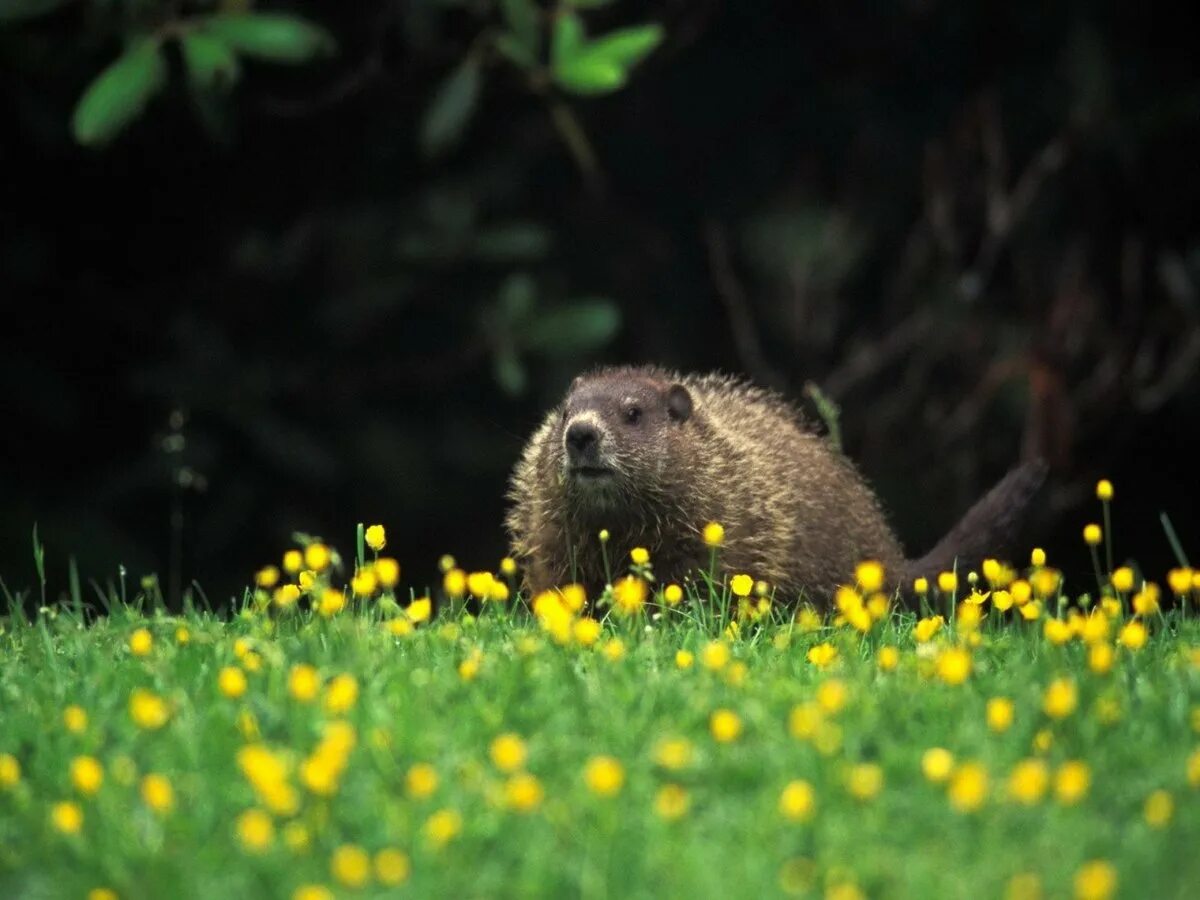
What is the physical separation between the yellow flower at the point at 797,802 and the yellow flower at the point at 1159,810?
1.94 feet

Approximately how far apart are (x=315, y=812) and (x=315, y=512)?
5405 mm

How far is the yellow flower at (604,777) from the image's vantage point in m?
3.10

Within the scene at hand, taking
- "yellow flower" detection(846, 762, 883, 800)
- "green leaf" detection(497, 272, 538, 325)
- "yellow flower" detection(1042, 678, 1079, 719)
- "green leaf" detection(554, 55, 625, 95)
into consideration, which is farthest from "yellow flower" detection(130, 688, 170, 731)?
"green leaf" detection(497, 272, 538, 325)

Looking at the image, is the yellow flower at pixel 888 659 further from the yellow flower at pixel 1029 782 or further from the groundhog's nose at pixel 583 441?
the groundhog's nose at pixel 583 441

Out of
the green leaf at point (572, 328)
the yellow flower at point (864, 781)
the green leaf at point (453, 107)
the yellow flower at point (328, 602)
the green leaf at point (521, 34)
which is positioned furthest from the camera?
the green leaf at point (572, 328)

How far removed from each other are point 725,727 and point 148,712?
44.4 inches

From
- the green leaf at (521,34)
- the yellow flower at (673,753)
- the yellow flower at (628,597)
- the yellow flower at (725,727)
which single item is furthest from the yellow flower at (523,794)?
the green leaf at (521,34)

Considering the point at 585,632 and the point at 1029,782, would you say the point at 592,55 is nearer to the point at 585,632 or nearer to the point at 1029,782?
the point at 585,632

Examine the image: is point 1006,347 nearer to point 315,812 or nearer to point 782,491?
point 782,491

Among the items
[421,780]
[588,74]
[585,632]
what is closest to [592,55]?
[588,74]

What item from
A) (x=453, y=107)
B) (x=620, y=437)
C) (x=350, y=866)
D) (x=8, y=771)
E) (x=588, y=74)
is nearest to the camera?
(x=350, y=866)

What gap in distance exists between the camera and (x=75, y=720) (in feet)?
12.0

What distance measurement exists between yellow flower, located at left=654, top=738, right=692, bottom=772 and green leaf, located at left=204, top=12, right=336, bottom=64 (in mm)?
3713

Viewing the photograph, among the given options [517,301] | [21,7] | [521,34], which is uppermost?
[21,7]
